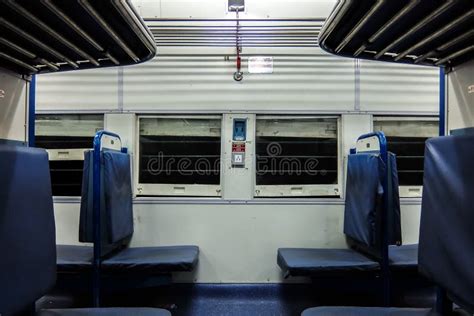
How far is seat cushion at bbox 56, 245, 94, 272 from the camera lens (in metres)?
2.48

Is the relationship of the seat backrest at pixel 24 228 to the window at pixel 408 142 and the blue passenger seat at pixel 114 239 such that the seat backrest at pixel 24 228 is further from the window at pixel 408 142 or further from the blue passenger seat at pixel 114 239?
the window at pixel 408 142

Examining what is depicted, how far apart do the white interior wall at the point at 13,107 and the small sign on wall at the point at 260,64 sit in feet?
6.85

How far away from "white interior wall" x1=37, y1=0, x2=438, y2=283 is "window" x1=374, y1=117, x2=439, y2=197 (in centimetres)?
13

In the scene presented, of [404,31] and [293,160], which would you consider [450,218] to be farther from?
[293,160]

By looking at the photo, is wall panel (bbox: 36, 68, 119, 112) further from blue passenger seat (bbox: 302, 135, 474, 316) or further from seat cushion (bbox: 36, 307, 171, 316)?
blue passenger seat (bbox: 302, 135, 474, 316)

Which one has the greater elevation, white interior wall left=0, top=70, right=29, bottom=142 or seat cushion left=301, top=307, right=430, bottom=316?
white interior wall left=0, top=70, right=29, bottom=142

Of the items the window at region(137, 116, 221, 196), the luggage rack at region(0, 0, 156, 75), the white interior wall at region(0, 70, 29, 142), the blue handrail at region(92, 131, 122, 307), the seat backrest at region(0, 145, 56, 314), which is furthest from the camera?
the window at region(137, 116, 221, 196)

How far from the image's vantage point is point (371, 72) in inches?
127

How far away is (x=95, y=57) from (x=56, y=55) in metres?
0.18

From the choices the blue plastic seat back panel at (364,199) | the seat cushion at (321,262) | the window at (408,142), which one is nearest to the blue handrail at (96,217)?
the seat cushion at (321,262)

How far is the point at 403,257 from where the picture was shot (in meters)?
2.67

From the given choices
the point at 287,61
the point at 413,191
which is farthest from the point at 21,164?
the point at 413,191

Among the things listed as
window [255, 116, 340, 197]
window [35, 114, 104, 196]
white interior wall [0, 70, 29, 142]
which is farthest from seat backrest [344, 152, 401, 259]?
window [35, 114, 104, 196]

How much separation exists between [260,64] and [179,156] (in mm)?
1311
